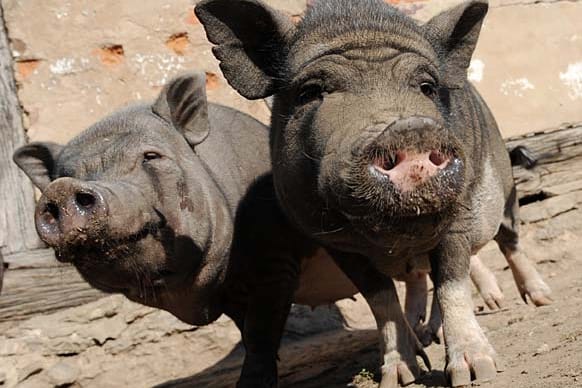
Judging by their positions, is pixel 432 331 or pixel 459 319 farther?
pixel 432 331

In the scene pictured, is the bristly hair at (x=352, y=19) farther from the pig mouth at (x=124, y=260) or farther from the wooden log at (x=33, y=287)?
the wooden log at (x=33, y=287)

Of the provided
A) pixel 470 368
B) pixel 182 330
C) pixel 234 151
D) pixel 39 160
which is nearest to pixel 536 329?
pixel 470 368

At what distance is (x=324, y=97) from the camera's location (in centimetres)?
478

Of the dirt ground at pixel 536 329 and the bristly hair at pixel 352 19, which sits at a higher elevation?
the bristly hair at pixel 352 19

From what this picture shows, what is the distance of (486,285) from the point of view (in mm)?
7219

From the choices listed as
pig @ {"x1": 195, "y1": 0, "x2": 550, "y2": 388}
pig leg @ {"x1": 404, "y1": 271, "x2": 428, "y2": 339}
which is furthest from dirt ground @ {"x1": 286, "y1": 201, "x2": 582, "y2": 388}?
pig leg @ {"x1": 404, "y1": 271, "x2": 428, "y2": 339}

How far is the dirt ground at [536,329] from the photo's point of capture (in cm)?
467

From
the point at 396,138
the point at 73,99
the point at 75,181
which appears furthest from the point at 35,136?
the point at 396,138

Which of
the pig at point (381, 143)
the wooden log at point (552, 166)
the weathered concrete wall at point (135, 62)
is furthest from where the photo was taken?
the wooden log at point (552, 166)

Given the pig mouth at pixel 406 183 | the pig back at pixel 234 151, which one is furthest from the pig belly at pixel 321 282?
the pig mouth at pixel 406 183

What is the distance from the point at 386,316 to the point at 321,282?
1080mm

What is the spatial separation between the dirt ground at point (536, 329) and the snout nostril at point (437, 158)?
2.92 ft

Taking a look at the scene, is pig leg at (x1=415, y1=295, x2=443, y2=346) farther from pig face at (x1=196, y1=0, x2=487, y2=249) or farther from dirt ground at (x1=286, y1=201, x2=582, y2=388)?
pig face at (x1=196, y1=0, x2=487, y2=249)

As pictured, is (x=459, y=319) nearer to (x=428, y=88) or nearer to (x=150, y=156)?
(x=428, y=88)
